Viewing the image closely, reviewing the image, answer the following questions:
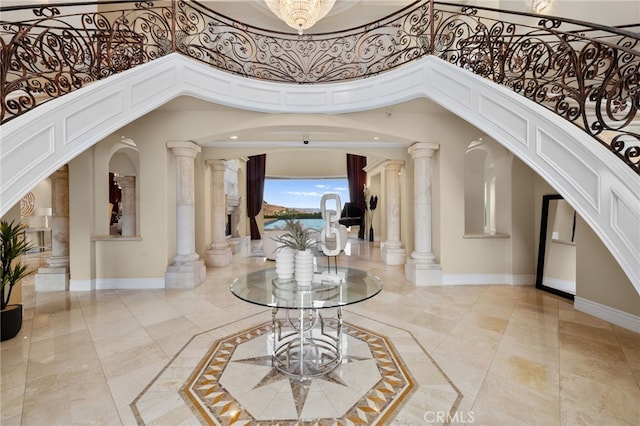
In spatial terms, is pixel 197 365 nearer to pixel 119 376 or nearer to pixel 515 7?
pixel 119 376

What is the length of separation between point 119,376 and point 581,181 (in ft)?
13.5

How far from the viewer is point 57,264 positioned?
4.98 meters

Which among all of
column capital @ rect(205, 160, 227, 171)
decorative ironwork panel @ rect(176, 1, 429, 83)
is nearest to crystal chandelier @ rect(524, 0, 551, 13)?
decorative ironwork panel @ rect(176, 1, 429, 83)

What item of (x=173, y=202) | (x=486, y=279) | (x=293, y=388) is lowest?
(x=293, y=388)

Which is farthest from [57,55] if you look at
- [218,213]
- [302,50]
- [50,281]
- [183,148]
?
[218,213]

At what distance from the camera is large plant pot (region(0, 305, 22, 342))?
9.98 feet

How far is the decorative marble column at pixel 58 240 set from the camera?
15.9ft

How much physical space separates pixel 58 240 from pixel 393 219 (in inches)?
274

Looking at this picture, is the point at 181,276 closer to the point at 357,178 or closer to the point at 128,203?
the point at 128,203

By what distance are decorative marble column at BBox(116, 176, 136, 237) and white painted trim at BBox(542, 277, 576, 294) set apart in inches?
366

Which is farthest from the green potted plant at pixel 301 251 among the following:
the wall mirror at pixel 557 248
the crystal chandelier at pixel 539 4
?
the crystal chandelier at pixel 539 4

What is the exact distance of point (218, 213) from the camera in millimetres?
7355

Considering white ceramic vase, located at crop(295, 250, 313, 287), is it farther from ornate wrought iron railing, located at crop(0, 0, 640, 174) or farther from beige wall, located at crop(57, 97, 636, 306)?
beige wall, located at crop(57, 97, 636, 306)

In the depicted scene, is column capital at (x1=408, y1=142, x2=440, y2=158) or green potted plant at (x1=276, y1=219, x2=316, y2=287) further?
column capital at (x1=408, y1=142, x2=440, y2=158)
